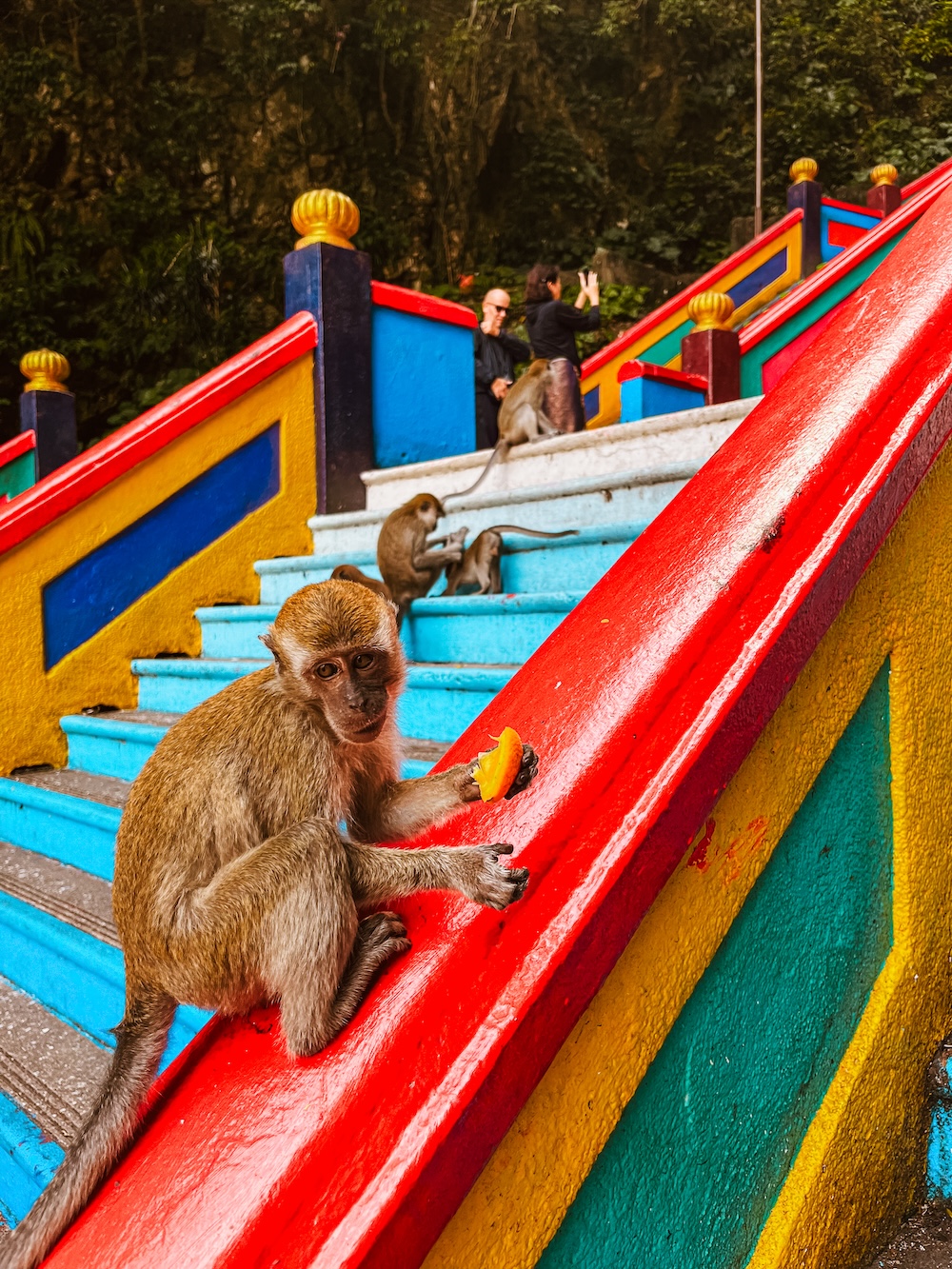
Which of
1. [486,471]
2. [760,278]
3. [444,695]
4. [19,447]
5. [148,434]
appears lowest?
[444,695]

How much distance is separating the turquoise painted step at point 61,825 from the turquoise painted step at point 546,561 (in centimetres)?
98

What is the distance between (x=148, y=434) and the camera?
4.13 m

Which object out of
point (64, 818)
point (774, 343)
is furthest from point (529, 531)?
point (774, 343)

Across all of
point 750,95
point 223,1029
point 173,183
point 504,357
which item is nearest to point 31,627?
point 223,1029

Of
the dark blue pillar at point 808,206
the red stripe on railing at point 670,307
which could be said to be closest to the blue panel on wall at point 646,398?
the red stripe on railing at point 670,307

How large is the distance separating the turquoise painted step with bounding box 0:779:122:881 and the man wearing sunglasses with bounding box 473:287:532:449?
382cm

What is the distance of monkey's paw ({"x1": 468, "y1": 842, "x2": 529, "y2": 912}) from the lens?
1107 mm

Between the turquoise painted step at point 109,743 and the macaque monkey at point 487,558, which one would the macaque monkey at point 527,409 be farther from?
the turquoise painted step at point 109,743

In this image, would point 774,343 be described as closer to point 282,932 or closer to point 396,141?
point 282,932

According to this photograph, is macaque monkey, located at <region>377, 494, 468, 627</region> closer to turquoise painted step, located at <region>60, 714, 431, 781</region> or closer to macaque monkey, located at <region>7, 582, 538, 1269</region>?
turquoise painted step, located at <region>60, 714, 431, 781</region>

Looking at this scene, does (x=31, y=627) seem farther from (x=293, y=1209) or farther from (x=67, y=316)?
(x=67, y=316)

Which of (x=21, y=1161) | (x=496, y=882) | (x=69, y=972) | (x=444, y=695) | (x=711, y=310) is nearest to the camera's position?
(x=496, y=882)

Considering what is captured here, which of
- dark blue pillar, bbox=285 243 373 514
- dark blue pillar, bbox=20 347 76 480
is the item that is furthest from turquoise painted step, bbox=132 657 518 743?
dark blue pillar, bbox=20 347 76 480

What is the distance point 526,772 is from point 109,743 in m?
2.77
